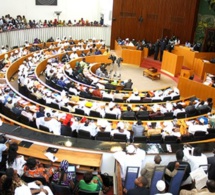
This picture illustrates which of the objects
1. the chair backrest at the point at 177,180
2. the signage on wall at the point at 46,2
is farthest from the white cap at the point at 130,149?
the signage on wall at the point at 46,2

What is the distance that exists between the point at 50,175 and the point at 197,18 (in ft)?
65.8

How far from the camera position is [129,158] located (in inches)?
229

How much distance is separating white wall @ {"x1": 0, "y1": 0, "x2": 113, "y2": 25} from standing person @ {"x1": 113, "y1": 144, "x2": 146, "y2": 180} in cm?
2172

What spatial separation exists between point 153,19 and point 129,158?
1999cm

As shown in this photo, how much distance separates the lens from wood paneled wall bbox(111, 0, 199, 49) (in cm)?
2209

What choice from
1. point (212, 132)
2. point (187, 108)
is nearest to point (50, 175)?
point (212, 132)

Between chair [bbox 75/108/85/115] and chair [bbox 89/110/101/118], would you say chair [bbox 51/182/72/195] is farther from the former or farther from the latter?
chair [bbox 75/108/85/115]

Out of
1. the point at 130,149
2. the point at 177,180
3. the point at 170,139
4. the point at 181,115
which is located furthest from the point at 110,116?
the point at 177,180

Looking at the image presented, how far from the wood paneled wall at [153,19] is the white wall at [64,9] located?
210 cm

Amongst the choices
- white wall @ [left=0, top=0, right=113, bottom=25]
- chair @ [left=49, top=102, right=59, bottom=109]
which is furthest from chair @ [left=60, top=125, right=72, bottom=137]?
white wall @ [left=0, top=0, right=113, bottom=25]

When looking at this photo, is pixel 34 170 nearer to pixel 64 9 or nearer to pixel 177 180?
pixel 177 180

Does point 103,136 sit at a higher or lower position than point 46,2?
lower

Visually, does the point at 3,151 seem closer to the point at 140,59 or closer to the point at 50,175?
the point at 50,175

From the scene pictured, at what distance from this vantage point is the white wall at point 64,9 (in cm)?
2416
